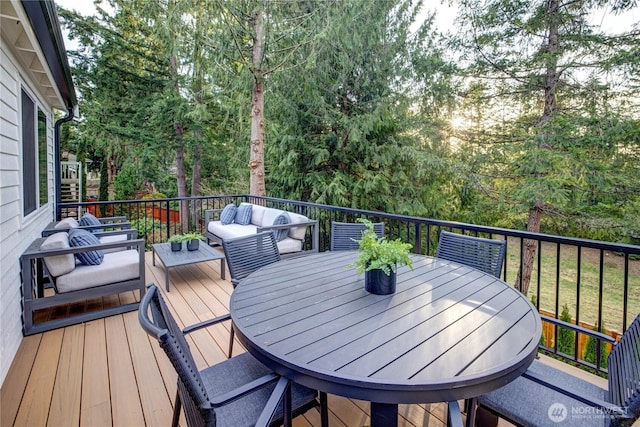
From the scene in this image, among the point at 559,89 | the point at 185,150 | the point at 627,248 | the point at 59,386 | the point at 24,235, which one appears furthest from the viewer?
the point at 185,150

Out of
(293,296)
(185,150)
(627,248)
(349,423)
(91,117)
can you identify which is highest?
(91,117)

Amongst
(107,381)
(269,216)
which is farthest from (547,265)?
(107,381)

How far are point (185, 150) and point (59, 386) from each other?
10603 millimetres

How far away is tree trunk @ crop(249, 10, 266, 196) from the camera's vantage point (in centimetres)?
688

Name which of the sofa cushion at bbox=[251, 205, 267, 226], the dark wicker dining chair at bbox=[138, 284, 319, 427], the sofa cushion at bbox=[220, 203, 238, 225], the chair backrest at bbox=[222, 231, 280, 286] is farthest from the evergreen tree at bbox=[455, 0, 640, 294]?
the dark wicker dining chair at bbox=[138, 284, 319, 427]

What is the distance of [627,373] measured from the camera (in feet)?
4.04

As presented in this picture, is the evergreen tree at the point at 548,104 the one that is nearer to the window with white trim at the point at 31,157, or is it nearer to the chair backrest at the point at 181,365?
Result: the chair backrest at the point at 181,365

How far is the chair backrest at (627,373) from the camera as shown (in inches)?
42.2

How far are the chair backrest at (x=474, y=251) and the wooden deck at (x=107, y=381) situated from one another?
3.56 feet

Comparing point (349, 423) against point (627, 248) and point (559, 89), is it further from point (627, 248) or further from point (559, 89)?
point (559, 89)

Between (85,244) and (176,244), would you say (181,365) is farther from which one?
(176,244)

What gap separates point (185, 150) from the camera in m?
11.7

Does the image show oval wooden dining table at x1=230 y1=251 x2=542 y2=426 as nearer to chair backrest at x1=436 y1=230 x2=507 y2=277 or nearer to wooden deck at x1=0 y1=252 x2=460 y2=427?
chair backrest at x1=436 y1=230 x2=507 y2=277

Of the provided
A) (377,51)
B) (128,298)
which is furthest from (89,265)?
(377,51)
